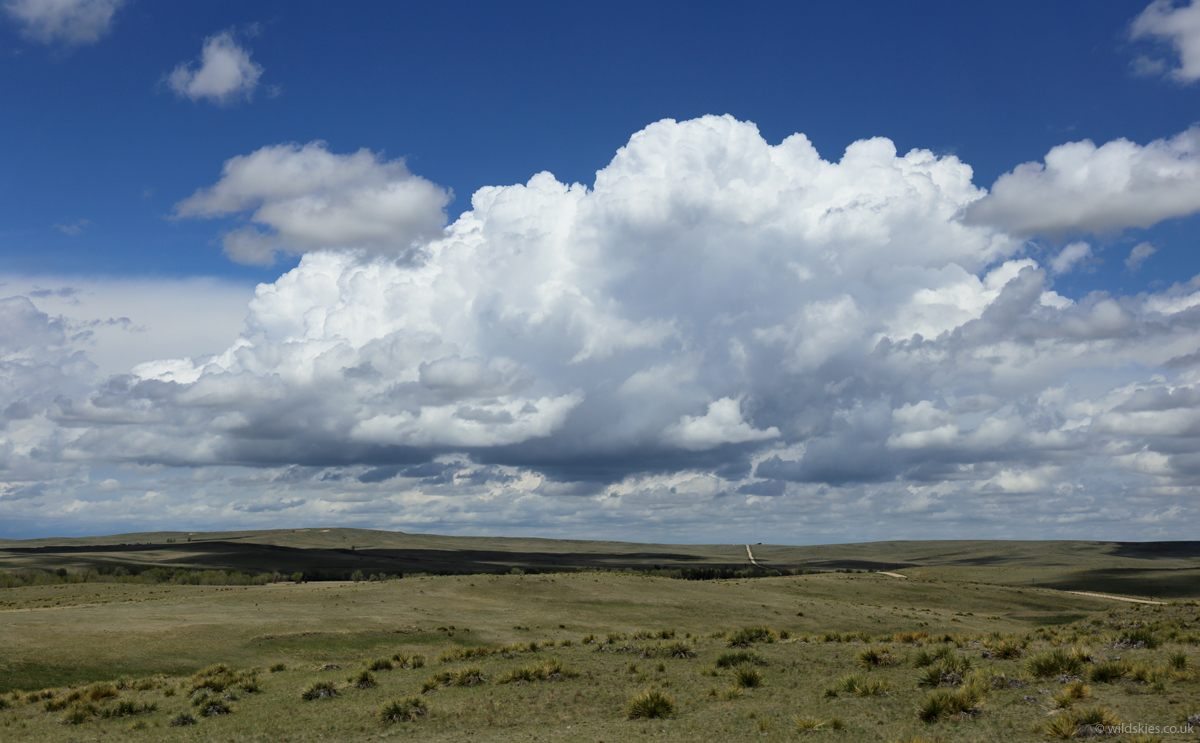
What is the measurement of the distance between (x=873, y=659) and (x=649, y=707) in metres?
8.52

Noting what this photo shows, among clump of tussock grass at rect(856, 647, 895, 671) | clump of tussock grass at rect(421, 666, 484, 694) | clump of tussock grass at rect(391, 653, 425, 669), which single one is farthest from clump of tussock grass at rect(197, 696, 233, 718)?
clump of tussock grass at rect(856, 647, 895, 671)

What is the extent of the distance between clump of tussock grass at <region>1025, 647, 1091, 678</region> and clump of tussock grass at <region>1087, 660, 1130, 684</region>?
2.08ft

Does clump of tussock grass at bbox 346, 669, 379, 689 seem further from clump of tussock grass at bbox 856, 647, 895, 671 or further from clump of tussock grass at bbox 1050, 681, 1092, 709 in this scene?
clump of tussock grass at bbox 1050, 681, 1092, 709

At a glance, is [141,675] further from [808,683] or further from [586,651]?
[808,683]

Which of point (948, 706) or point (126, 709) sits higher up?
point (948, 706)

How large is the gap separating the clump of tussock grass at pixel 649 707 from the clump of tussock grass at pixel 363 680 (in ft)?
35.4

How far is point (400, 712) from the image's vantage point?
2250cm

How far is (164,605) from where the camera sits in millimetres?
65438

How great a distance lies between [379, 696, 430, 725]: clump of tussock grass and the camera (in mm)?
22281

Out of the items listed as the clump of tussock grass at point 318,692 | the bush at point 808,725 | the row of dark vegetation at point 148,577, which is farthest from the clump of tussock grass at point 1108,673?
the row of dark vegetation at point 148,577

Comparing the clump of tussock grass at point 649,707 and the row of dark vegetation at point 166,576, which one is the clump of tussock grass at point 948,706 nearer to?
the clump of tussock grass at point 649,707

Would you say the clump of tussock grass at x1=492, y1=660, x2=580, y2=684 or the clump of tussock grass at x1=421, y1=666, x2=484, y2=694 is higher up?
the clump of tussock grass at x1=492, y1=660, x2=580, y2=684

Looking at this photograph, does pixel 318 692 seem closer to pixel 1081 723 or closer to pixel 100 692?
pixel 100 692

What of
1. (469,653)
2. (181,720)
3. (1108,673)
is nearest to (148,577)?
(469,653)
